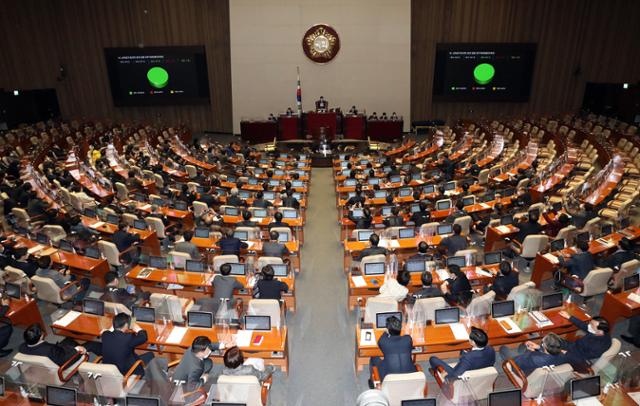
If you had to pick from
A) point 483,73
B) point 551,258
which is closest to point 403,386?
point 551,258

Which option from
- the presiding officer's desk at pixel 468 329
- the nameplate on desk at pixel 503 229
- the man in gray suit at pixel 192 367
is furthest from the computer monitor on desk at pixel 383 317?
the nameplate on desk at pixel 503 229

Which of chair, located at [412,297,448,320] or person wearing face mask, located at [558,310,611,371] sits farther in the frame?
chair, located at [412,297,448,320]

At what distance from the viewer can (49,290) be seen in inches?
293

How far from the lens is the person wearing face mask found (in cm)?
546

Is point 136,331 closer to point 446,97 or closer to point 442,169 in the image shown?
point 442,169

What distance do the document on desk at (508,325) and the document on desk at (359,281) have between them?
2211 mm

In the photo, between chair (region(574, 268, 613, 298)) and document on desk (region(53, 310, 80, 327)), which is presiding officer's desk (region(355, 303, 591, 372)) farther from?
document on desk (region(53, 310, 80, 327))

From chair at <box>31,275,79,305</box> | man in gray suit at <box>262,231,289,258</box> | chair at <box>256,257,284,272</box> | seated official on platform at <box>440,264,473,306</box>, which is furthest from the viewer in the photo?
man in gray suit at <box>262,231,289,258</box>

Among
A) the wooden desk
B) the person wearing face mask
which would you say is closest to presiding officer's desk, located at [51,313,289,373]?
the person wearing face mask

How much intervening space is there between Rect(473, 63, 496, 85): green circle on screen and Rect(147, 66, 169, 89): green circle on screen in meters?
17.5

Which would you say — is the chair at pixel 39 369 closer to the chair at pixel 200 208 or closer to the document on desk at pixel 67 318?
the document on desk at pixel 67 318

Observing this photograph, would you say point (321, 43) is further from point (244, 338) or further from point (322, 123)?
point (244, 338)

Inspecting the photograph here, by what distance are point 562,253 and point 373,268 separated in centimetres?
381

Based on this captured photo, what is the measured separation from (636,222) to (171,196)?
11.8 m
